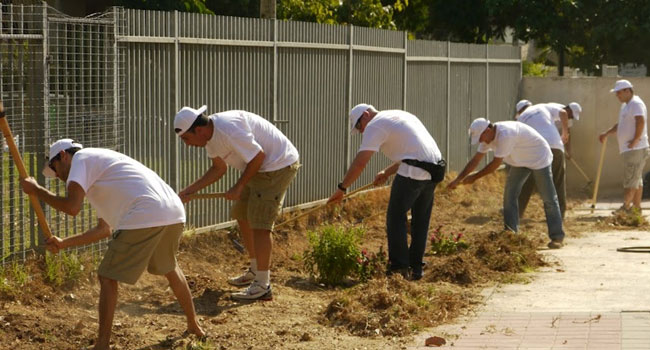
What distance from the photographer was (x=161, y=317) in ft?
28.6

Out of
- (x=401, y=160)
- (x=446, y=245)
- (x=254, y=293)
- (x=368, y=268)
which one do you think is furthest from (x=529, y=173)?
(x=254, y=293)

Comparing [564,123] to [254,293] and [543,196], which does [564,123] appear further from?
[254,293]

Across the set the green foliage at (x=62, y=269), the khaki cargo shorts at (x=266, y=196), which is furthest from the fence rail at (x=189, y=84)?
the khaki cargo shorts at (x=266, y=196)

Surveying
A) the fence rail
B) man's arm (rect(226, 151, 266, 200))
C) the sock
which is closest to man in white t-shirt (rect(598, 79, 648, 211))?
the fence rail

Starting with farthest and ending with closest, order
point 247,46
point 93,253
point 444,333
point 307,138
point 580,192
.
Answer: point 580,192 < point 307,138 < point 247,46 < point 93,253 < point 444,333

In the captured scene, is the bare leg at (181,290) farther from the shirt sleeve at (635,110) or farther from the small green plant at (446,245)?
the shirt sleeve at (635,110)

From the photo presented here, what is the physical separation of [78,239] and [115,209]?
295 mm

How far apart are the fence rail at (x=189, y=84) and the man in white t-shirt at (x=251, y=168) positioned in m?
1.20

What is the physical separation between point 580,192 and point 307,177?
6.98m

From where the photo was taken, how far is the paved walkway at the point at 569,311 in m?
8.02

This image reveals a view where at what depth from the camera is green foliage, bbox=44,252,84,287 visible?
9125 mm

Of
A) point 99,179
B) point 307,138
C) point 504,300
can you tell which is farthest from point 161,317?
point 307,138

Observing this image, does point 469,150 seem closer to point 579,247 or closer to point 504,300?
point 579,247

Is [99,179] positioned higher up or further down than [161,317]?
higher up
